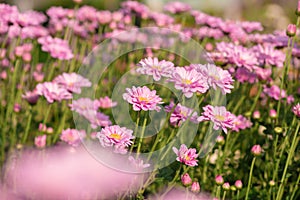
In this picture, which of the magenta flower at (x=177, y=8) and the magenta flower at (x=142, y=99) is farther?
the magenta flower at (x=177, y=8)

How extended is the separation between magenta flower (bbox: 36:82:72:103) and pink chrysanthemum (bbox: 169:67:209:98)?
1.72 feet

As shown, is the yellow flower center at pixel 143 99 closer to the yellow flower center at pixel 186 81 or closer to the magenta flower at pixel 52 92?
→ the yellow flower center at pixel 186 81

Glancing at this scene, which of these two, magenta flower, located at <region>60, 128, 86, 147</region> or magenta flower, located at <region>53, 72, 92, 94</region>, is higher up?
magenta flower, located at <region>53, 72, 92, 94</region>

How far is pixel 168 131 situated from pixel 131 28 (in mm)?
942

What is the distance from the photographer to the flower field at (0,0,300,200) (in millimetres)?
1242

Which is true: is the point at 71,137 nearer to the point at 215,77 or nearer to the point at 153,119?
the point at 153,119

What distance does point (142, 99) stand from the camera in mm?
1203

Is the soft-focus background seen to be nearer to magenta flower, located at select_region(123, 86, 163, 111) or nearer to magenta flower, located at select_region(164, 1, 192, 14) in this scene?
magenta flower, located at select_region(164, 1, 192, 14)

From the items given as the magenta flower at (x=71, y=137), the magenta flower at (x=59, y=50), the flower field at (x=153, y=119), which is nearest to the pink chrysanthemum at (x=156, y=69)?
the flower field at (x=153, y=119)

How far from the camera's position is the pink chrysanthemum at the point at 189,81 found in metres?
1.23

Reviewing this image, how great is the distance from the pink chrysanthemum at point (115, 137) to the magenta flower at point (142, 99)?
68 mm

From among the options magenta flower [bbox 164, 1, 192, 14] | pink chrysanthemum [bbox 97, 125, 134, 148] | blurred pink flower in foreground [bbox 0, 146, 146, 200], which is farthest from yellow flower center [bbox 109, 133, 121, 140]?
magenta flower [bbox 164, 1, 192, 14]

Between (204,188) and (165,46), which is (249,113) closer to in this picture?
(204,188)

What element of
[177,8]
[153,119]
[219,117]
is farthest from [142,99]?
[177,8]
